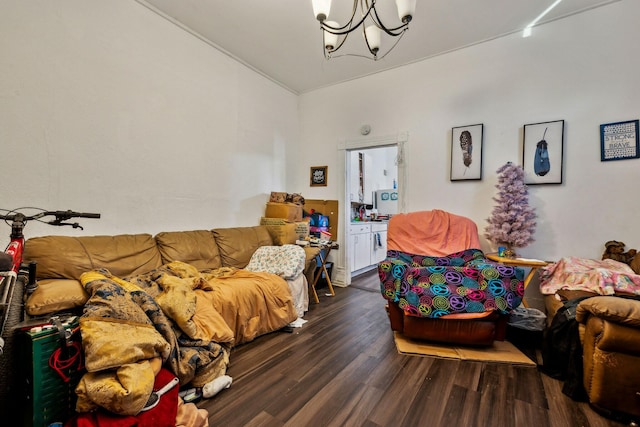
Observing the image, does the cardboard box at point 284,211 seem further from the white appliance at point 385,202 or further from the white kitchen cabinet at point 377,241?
the white appliance at point 385,202

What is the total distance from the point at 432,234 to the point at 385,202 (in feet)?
11.2

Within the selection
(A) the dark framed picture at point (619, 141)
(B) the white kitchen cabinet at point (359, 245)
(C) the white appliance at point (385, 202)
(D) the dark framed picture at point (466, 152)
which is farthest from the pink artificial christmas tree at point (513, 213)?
(C) the white appliance at point (385, 202)

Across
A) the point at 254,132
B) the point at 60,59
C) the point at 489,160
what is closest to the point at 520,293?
the point at 489,160

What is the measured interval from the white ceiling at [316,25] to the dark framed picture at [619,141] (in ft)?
3.90

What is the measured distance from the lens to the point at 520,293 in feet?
6.89

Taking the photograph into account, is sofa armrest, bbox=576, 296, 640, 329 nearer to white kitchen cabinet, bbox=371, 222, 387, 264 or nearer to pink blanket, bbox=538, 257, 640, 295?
pink blanket, bbox=538, 257, 640, 295

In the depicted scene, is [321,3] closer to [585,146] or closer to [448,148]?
[448,148]

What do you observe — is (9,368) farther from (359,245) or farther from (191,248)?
(359,245)

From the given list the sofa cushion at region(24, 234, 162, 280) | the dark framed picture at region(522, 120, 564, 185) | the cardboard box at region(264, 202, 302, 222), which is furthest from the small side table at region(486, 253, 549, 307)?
the sofa cushion at region(24, 234, 162, 280)

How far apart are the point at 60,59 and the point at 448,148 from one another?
3888 mm

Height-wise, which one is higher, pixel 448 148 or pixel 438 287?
pixel 448 148

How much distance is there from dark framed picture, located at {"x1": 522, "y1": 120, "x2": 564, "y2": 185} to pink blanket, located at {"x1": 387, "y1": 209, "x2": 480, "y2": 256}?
0.85 meters

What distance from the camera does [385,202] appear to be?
630cm

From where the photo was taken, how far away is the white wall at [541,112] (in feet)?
8.53
